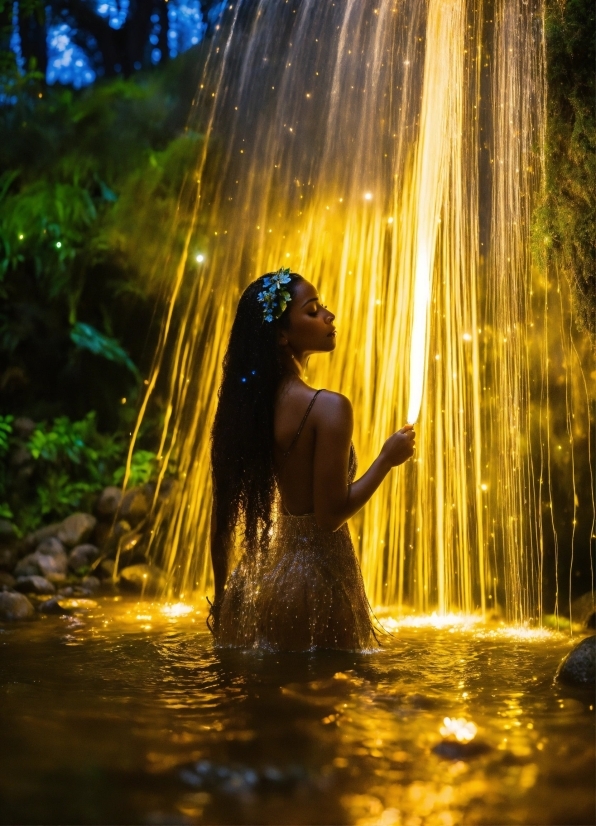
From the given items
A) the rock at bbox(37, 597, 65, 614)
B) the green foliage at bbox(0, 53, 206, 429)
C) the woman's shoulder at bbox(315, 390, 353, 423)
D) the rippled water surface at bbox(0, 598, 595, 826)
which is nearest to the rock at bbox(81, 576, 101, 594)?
the rock at bbox(37, 597, 65, 614)

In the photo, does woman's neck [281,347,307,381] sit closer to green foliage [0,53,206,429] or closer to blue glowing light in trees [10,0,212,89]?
green foliage [0,53,206,429]

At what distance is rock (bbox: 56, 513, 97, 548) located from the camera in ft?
31.8

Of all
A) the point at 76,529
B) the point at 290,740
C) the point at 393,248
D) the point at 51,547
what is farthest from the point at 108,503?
the point at 290,740

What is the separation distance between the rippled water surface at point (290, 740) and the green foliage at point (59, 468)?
5.95 meters

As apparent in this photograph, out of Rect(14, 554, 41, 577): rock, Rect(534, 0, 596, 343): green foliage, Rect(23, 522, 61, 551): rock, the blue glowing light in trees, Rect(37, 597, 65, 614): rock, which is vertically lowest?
Rect(37, 597, 65, 614): rock

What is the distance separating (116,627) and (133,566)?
9.58 feet

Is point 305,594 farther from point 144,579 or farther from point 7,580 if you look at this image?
point 7,580

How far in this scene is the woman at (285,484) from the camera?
385cm

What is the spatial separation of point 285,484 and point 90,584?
17.5 ft

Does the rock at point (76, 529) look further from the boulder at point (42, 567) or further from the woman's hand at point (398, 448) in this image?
the woman's hand at point (398, 448)

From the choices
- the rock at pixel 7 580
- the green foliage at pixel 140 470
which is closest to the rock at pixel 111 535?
the green foliage at pixel 140 470

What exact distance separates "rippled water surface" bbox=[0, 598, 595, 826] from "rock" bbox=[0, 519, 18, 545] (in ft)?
17.4

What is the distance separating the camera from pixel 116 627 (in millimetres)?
6102

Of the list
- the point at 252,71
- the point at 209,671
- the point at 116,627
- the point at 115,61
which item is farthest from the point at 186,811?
the point at 115,61
